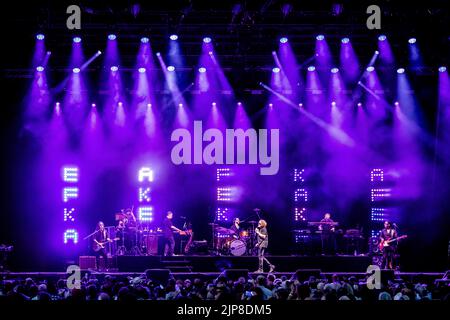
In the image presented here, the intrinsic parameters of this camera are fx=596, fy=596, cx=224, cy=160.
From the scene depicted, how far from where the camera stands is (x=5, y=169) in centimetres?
1698

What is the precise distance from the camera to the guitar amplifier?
15602mm

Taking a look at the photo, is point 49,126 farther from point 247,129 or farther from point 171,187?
point 247,129

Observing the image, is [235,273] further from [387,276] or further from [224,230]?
[224,230]

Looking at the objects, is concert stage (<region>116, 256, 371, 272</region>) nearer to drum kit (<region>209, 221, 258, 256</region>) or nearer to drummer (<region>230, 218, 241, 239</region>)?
drum kit (<region>209, 221, 258, 256</region>)

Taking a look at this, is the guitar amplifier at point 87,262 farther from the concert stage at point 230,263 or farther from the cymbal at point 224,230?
the cymbal at point 224,230

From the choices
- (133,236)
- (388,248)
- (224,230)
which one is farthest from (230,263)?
(388,248)

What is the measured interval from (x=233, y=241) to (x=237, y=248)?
22 cm

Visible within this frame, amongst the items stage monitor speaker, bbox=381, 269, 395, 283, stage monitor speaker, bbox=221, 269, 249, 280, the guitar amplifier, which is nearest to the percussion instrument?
the guitar amplifier

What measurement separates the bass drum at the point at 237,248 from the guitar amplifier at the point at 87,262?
361cm

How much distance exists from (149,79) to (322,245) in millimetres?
6481

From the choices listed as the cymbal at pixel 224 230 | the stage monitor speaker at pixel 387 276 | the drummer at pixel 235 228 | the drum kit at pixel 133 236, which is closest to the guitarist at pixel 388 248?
the drummer at pixel 235 228

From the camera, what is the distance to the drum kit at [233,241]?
15.6 metres

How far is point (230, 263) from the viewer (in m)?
14.6
